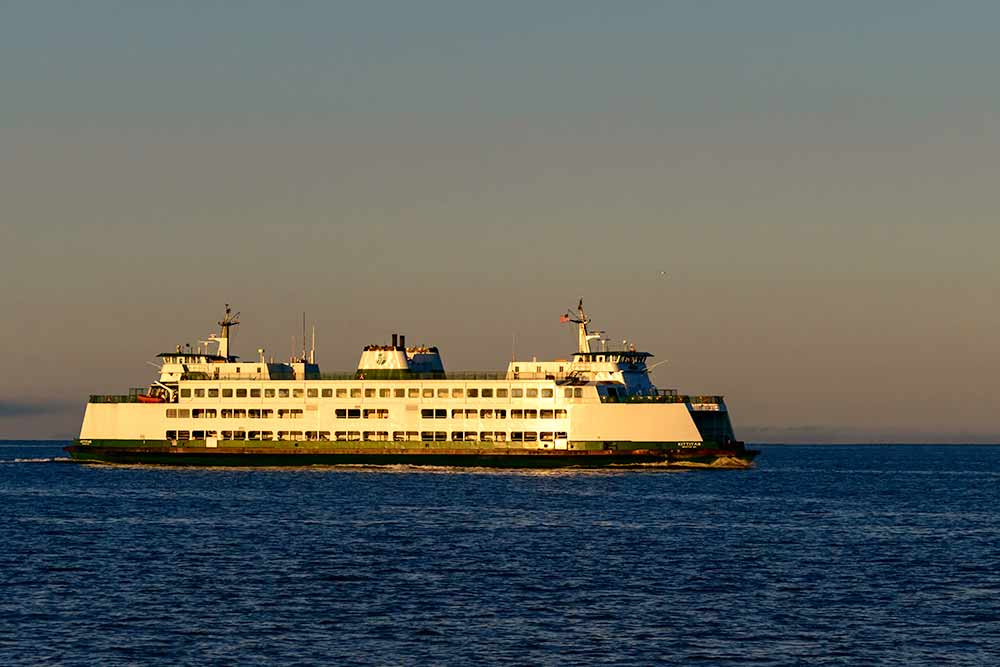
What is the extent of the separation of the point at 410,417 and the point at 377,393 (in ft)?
10.7

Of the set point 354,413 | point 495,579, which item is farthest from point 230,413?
point 495,579

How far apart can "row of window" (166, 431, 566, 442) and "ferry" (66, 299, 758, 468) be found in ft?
0.26

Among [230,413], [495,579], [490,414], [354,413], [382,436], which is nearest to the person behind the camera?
[495,579]

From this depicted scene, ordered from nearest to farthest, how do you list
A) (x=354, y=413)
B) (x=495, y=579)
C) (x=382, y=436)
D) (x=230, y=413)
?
(x=495, y=579) < (x=382, y=436) < (x=354, y=413) < (x=230, y=413)

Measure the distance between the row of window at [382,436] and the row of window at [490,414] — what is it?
1.16 m

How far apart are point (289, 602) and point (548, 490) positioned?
45400 millimetres

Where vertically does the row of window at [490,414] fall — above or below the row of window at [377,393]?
below

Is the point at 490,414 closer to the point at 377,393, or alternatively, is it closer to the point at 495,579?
the point at 377,393

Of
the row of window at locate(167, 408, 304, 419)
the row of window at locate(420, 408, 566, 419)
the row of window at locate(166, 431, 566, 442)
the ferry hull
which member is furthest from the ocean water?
the row of window at locate(167, 408, 304, 419)

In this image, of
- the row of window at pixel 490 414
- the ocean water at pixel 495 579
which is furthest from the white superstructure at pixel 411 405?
the ocean water at pixel 495 579

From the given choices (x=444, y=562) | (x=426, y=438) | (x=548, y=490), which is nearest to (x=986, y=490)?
(x=548, y=490)

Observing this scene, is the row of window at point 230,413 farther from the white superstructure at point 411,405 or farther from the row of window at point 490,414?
the row of window at point 490,414

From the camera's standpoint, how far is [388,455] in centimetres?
10788

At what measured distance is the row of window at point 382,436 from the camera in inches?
4173
